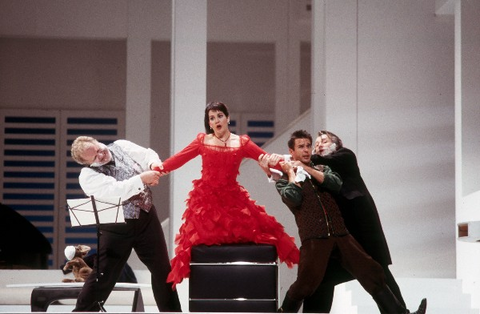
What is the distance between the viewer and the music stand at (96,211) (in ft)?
18.5

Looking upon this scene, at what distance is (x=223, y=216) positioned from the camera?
229 inches

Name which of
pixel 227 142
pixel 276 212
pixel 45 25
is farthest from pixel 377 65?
pixel 45 25

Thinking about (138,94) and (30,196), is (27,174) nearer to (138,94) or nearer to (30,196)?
(30,196)

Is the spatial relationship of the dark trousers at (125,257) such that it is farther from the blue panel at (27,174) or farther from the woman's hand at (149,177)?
the blue panel at (27,174)

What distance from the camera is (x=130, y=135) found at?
11570mm

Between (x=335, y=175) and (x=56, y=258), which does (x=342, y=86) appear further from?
(x=56, y=258)

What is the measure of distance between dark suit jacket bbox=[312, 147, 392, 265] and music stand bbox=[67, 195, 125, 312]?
4.11 ft

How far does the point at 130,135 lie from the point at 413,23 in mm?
4605

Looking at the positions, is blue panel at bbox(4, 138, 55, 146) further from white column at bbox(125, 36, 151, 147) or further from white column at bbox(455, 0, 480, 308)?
white column at bbox(455, 0, 480, 308)

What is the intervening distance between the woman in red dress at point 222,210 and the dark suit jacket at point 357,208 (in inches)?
16.3

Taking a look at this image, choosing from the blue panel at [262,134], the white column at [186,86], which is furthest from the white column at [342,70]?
the blue panel at [262,134]

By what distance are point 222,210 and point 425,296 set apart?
215 centimetres

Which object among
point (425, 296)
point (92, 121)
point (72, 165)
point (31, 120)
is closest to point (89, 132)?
point (92, 121)

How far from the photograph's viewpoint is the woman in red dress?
581 centimetres
